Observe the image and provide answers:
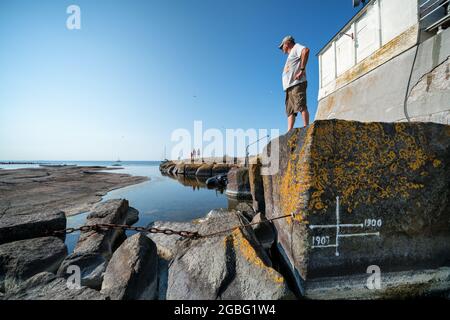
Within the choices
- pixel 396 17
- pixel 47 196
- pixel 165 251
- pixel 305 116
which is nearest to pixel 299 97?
pixel 305 116

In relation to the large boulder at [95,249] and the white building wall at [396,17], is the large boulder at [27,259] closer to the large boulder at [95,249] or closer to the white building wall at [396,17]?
the large boulder at [95,249]

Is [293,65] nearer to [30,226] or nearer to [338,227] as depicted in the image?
[338,227]

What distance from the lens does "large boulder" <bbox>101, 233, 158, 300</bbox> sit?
6.54 ft

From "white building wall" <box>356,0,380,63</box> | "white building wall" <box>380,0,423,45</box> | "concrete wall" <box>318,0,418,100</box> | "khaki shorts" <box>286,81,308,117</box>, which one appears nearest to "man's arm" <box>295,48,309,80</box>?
"khaki shorts" <box>286,81,308,117</box>

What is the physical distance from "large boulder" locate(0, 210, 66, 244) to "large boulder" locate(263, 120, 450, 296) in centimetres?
454

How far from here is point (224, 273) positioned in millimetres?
1889

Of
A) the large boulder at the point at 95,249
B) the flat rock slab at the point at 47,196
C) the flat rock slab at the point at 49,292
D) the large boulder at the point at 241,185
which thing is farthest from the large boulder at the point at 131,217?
the large boulder at the point at 241,185

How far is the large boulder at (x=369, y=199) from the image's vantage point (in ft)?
6.45

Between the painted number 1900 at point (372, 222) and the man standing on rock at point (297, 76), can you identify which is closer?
the painted number 1900 at point (372, 222)

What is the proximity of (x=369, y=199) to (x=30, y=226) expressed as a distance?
556 centimetres

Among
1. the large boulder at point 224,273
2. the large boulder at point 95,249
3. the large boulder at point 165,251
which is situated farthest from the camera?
the large boulder at point 95,249

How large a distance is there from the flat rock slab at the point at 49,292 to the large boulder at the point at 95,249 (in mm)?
607
